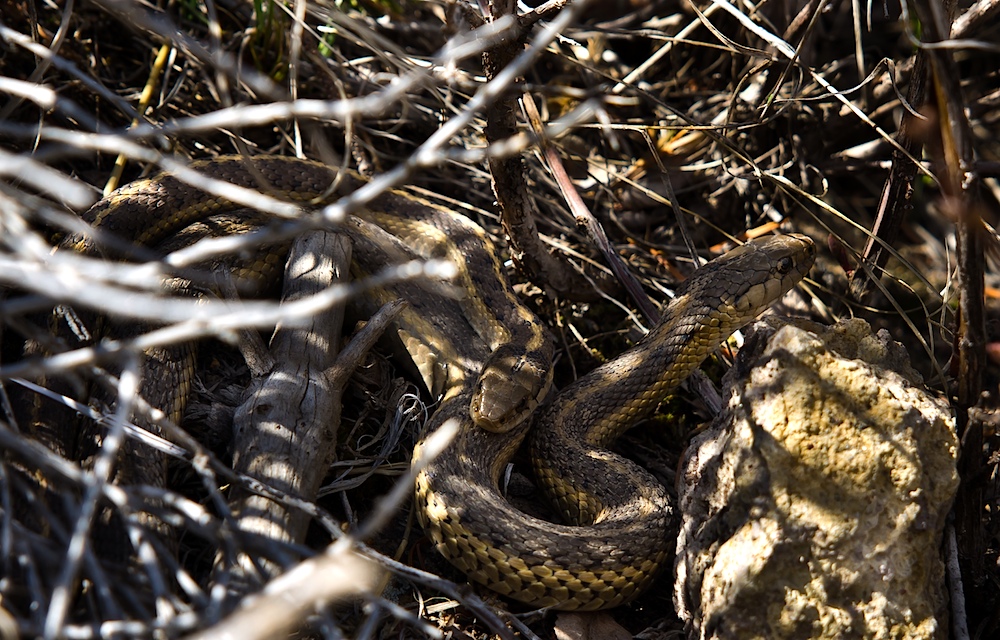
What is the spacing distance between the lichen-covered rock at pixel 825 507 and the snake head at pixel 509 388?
1.08m

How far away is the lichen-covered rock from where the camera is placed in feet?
9.21

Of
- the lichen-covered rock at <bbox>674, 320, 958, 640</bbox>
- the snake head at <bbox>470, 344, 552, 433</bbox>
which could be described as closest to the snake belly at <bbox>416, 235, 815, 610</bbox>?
the snake head at <bbox>470, 344, 552, 433</bbox>

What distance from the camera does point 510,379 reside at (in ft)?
12.8

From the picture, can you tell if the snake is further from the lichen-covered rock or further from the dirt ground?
the lichen-covered rock

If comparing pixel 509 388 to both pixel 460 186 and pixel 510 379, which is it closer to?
pixel 510 379

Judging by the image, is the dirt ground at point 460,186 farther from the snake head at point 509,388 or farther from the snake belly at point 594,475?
the snake head at point 509,388

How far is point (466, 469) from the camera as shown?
12.0ft

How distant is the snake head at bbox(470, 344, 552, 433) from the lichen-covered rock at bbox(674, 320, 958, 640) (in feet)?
3.56

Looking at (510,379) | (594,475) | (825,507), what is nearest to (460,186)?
(510,379)

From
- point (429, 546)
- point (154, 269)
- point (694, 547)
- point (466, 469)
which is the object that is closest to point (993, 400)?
point (694, 547)

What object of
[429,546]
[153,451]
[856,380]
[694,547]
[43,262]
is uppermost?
[43,262]

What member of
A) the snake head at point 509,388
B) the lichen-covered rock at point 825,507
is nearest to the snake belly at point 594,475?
the snake head at point 509,388

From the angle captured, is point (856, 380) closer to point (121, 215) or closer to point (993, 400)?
point (993, 400)

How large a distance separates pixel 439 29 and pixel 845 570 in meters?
4.27
